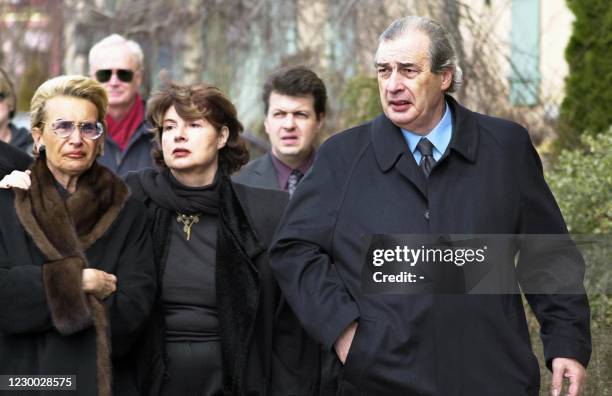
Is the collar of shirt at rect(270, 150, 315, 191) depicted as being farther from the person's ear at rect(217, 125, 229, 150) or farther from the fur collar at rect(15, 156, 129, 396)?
the fur collar at rect(15, 156, 129, 396)

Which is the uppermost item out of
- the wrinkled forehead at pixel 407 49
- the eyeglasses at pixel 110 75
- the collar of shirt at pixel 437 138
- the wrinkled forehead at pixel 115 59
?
the wrinkled forehead at pixel 115 59

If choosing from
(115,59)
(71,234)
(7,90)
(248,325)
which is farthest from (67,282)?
(115,59)

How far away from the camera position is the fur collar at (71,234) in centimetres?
524

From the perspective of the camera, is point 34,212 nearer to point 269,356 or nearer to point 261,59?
point 269,356

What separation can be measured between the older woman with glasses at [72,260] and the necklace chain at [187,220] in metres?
0.19

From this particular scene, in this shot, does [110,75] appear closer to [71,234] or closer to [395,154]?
[71,234]

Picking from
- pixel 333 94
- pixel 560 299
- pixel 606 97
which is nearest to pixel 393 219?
pixel 560 299

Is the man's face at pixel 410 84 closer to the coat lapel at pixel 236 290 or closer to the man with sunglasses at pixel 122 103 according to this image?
the coat lapel at pixel 236 290

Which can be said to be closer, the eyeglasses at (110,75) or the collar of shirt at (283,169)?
the collar of shirt at (283,169)

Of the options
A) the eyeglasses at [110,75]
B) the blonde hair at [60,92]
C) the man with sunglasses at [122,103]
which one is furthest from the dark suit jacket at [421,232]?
the eyeglasses at [110,75]

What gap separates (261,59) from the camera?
48.6 ft

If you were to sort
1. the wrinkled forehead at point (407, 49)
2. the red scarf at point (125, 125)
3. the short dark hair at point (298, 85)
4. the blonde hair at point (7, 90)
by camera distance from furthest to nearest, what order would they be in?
the blonde hair at point (7, 90) < the red scarf at point (125, 125) < the short dark hair at point (298, 85) < the wrinkled forehead at point (407, 49)

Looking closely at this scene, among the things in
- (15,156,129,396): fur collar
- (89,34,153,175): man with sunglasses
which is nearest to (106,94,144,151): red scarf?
(89,34,153,175): man with sunglasses

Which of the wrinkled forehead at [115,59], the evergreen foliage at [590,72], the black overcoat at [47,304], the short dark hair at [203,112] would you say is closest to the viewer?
the black overcoat at [47,304]
